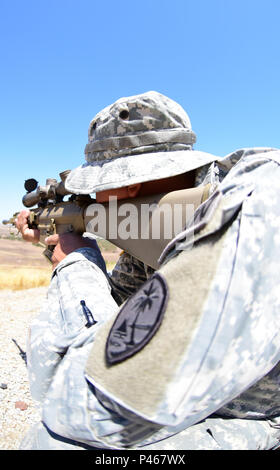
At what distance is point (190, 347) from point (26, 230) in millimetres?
2950

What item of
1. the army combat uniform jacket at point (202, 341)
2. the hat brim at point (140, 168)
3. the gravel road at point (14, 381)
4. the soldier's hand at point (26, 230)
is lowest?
the gravel road at point (14, 381)

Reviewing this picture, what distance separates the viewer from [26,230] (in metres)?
3.39

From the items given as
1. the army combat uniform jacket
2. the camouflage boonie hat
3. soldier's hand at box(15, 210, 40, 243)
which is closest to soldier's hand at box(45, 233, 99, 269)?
the camouflage boonie hat

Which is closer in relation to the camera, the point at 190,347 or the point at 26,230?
the point at 190,347

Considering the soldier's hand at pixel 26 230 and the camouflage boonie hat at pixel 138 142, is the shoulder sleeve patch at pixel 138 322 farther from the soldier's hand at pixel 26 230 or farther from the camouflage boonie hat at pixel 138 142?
the soldier's hand at pixel 26 230

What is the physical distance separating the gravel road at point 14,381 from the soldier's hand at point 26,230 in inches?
61.0

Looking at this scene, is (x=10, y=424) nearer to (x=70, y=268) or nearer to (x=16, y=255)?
(x=70, y=268)

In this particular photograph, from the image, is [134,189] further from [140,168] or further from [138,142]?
[138,142]

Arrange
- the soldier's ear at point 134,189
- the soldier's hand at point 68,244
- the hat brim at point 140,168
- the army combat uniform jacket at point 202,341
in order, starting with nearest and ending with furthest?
the army combat uniform jacket at point 202,341
the hat brim at point 140,168
the soldier's ear at point 134,189
the soldier's hand at point 68,244

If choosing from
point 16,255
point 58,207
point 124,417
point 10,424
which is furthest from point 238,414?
point 16,255

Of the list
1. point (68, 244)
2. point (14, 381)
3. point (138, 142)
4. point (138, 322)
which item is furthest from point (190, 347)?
point (14, 381)

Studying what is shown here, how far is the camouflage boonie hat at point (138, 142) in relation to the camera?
157 centimetres

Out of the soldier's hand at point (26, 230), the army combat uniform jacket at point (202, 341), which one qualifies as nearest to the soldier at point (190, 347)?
the army combat uniform jacket at point (202, 341)
